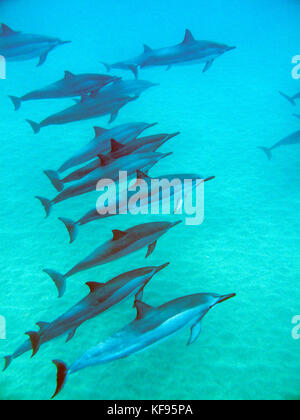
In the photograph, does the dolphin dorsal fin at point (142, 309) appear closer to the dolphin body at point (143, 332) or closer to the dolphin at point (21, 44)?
the dolphin body at point (143, 332)

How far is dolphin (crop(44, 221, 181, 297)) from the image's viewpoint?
2.43 m

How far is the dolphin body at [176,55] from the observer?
442cm

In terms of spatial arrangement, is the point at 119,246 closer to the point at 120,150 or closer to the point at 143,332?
the point at 143,332

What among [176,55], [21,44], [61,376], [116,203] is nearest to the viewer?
[61,376]

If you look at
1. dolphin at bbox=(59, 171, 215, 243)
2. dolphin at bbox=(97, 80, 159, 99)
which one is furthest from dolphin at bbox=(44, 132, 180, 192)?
dolphin at bbox=(97, 80, 159, 99)

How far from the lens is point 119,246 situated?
8.04ft

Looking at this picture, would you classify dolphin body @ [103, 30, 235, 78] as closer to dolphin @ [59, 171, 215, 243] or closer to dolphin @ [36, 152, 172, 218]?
dolphin @ [36, 152, 172, 218]

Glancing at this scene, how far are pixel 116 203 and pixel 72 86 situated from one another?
190 centimetres

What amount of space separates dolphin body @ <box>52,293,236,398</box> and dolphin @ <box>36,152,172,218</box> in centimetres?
118

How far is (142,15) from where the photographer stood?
32625 mm

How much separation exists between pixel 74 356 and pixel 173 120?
5916mm

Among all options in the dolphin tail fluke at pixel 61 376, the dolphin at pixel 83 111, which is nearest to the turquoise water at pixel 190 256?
the dolphin tail fluke at pixel 61 376

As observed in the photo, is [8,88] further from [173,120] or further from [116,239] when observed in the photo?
[116,239]

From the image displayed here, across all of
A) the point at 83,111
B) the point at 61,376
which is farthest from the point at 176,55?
the point at 61,376
